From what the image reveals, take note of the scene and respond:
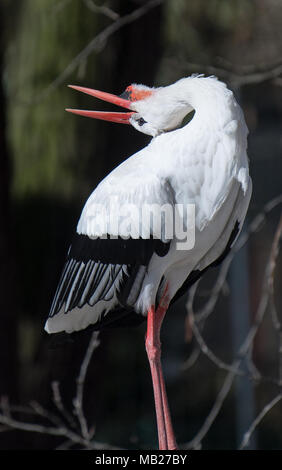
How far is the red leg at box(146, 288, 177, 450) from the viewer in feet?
3.95

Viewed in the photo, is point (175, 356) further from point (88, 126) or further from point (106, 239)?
point (106, 239)

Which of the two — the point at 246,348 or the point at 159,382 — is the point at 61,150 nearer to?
the point at 246,348

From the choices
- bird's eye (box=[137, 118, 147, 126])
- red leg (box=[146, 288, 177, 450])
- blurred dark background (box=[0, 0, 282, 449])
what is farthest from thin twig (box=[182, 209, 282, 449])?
bird's eye (box=[137, 118, 147, 126])

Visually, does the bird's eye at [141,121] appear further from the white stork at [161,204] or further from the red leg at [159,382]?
the red leg at [159,382]

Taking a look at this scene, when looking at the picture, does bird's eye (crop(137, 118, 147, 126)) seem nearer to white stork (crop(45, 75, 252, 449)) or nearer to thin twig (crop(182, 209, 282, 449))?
white stork (crop(45, 75, 252, 449))

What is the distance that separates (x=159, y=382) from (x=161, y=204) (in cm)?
29

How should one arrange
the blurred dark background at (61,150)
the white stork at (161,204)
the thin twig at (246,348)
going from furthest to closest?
1. the blurred dark background at (61,150)
2. the thin twig at (246,348)
3. the white stork at (161,204)

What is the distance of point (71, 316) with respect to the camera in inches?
49.9

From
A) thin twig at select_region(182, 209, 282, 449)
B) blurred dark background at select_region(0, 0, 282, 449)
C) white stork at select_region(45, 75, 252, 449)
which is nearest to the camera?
white stork at select_region(45, 75, 252, 449)

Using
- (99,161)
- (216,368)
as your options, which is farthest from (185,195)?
(216,368)

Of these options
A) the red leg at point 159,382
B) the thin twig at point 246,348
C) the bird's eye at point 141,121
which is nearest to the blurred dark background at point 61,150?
the thin twig at point 246,348

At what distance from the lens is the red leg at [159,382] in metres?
1.21

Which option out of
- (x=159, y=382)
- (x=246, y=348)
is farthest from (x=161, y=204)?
(x=246, y=348)

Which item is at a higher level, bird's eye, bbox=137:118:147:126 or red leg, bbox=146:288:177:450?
bird's eye, bbox=137:118:147:126
